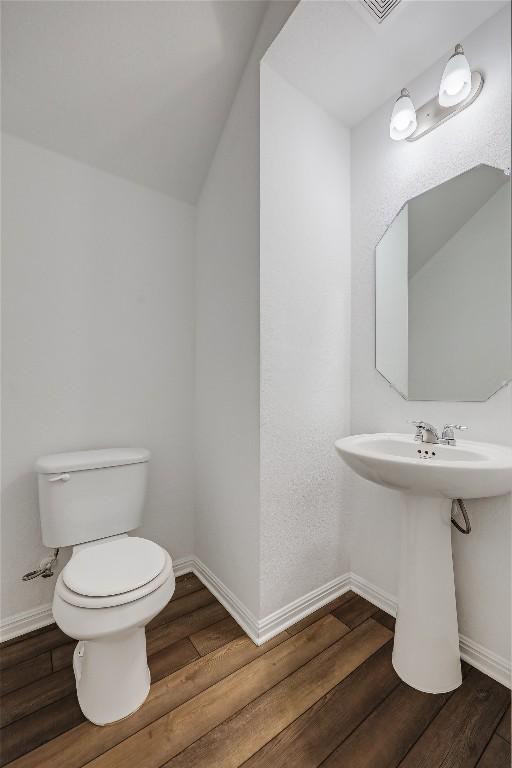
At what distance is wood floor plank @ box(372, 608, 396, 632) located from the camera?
4.88ft

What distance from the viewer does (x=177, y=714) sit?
109 cm

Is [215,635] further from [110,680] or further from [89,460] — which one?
[89,460]

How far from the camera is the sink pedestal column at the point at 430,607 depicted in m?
1.17

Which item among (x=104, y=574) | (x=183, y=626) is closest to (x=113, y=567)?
(x=104, y=574)

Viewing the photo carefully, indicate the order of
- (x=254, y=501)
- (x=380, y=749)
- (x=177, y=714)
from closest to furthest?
(x=380, y=749), (x=177, y=714), (x=254, y=501)

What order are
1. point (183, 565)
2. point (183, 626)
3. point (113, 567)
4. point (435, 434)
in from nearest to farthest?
point (113, 567) < point (435, 434) < point (183, 626) < point (183, 565)

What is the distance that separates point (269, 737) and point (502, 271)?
5.31ft

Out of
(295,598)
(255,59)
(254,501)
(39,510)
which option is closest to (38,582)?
(39,510)

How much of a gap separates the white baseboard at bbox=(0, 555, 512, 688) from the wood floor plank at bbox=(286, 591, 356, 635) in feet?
0.05

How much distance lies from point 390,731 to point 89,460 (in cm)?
134

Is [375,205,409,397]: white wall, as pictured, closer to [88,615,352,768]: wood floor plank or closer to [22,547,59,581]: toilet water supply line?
[88,615,352,768]: wood floor plank

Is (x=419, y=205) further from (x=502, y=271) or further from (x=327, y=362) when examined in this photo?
(x=327, y=362)

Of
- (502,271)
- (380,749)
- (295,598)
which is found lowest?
(380,749)

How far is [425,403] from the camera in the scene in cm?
142
